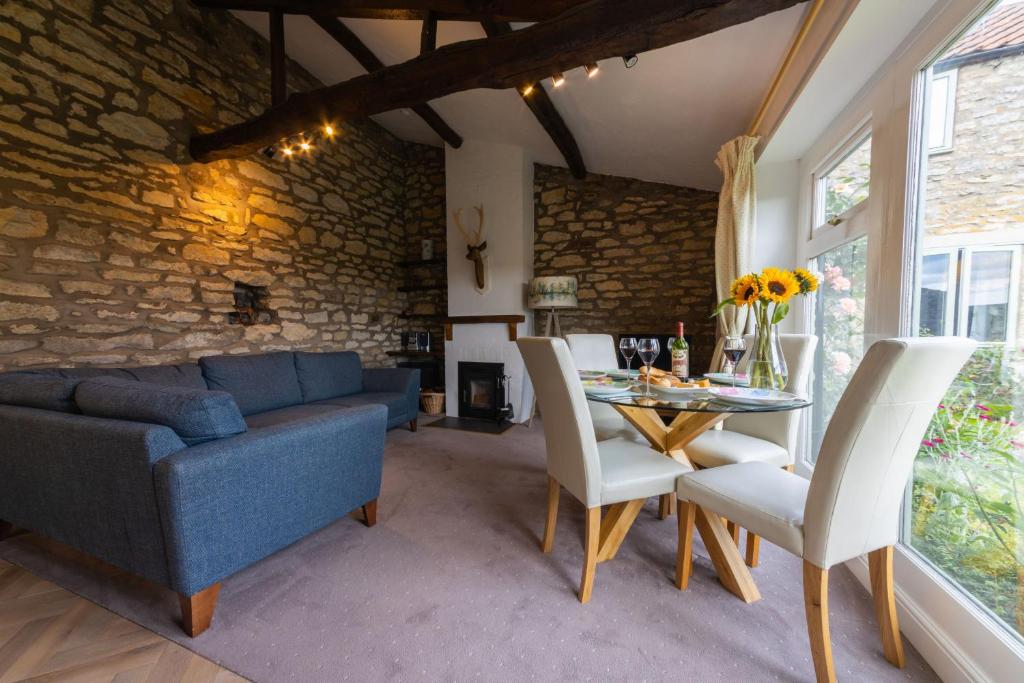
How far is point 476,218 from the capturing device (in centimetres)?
435

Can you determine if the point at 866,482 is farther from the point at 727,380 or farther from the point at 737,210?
the point at 737,210

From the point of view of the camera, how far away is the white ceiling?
80.2 inches

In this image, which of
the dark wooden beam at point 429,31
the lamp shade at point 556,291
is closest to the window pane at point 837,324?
the lamp shade at point 556,291

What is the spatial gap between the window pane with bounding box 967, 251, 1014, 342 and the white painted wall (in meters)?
3.19

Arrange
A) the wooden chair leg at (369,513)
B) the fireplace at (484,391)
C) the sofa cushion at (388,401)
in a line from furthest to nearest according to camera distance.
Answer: the fireplace at (484,391) → the sofa cushion at (388,401) → the wooden chair leg at (369,513)

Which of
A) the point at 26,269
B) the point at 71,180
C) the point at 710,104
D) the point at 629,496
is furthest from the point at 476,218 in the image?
the point at 629,496

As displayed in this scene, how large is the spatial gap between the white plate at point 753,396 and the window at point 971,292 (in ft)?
1.59

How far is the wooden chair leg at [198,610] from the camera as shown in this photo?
3.89 feet

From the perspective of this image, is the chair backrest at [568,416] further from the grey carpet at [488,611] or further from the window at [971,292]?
the window at [971,292]

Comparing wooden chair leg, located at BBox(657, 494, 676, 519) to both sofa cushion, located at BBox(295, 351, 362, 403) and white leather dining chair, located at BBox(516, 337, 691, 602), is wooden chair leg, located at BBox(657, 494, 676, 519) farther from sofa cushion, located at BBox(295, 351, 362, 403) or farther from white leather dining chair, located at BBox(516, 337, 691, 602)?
sofa cushion, located at BBox(295, 351, 362, 403)

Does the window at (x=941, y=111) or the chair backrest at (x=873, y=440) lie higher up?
the window at (x=941, y=111)

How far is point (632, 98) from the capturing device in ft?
8.54

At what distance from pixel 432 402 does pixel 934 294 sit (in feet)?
13.3

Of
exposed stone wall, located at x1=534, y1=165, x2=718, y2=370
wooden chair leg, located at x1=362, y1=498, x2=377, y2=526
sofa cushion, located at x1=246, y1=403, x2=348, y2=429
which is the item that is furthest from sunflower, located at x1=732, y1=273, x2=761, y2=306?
exposed stone wall, located at x1=534, y1=165, x2=718, y2=370
